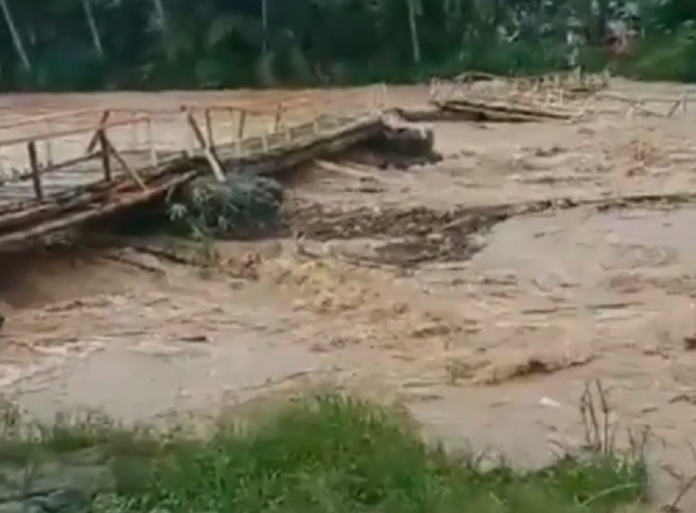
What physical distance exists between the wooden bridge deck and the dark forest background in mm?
7470

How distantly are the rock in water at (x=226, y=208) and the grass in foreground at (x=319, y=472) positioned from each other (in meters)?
6.10

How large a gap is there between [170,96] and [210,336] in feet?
54.9

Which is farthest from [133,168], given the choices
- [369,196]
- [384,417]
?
[384,417]

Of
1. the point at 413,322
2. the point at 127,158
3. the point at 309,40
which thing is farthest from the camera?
the point at 309,40

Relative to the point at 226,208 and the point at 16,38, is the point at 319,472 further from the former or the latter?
the point at 16,38

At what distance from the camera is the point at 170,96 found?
25781 millimetres

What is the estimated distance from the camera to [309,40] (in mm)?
27547

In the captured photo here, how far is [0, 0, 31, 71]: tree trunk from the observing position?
2830 centimetres

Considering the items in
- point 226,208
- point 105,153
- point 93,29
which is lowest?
point 226,208

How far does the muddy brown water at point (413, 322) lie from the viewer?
7.72 metres

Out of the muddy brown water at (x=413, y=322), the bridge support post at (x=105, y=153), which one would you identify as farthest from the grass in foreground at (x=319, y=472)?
the bridge support post at (x=105, y=153)

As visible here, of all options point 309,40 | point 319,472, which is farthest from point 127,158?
point 309,40

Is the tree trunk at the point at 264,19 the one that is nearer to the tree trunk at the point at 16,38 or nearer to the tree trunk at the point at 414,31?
the tree trunk at the point at 414,31

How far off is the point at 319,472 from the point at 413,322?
426 cm
